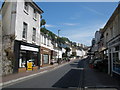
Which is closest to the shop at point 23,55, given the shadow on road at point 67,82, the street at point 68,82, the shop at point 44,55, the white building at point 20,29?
the white building at point 20,29

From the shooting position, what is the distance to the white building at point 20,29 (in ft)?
50.7

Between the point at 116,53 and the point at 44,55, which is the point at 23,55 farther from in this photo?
the point at 116,53

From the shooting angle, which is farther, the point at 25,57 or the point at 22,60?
the point at 25,57

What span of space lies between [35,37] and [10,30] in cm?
601

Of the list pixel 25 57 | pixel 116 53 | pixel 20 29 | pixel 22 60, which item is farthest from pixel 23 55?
pixel 116 53

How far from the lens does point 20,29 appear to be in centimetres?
1672

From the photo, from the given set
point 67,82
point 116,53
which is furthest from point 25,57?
point 116,53

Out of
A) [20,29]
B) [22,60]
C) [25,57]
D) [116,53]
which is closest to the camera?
[116,53]

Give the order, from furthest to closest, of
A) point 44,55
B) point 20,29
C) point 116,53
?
point 44,55
point 20,29
point 116,53

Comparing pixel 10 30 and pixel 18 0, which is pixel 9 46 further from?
pixel 18 0

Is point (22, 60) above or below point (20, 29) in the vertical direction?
below

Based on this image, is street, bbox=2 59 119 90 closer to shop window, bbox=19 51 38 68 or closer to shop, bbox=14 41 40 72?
→ shop, bbox=14 41 40 72

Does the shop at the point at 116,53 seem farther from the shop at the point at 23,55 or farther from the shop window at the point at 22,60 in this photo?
the shop window at the point at 22,60

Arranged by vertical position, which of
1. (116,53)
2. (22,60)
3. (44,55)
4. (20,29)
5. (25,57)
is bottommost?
(22,60)
